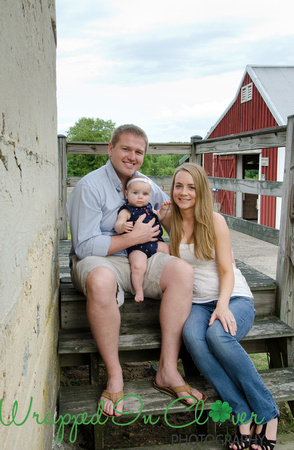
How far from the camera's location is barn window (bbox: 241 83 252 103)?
1241 centimetres

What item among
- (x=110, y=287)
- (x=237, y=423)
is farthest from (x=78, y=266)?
(x=237, y=423)

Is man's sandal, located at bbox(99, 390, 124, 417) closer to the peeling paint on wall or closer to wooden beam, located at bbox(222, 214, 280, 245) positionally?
the peeling paint on wall

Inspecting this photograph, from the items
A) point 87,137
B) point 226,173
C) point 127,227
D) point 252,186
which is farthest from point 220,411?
point 87,137

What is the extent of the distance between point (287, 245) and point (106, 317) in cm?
132

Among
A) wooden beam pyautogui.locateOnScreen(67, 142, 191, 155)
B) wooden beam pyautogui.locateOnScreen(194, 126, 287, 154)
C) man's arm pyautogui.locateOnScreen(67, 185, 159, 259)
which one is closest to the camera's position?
man's arm pyautogui.locateOnScreen(67, 185, 159, 259)

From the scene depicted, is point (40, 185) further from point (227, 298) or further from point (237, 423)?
point (237, 423)

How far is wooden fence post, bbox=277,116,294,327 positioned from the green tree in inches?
770

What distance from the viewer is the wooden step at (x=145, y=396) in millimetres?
1894

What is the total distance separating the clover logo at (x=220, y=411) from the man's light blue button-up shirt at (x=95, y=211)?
100cm

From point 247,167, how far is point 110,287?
13618mm

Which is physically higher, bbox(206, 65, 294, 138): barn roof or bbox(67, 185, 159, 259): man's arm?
bbox(206, 65, 294, 138): barn roof

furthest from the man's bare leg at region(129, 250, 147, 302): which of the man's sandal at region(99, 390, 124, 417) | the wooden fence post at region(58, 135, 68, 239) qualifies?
Result: the wooden fence post at region(58, 135, 68, 239)

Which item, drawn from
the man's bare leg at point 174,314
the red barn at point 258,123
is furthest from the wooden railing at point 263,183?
the red barn at point 258,123

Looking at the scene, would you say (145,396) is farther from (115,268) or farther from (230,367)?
(115,268)
